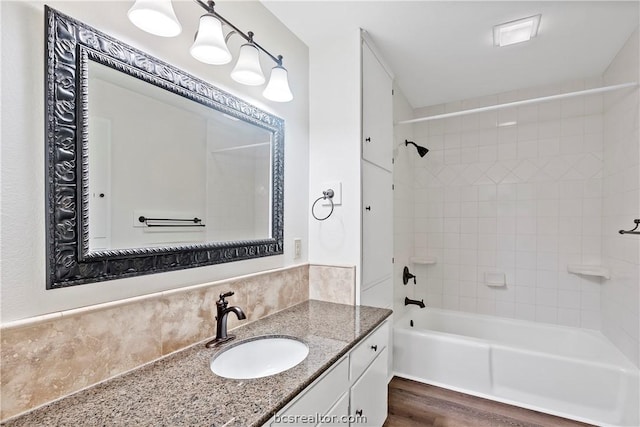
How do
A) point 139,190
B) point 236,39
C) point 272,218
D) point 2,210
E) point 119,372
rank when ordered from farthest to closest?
point 272,218 → point 236,39 → point 139,190 → point 119,372 → point 2,210

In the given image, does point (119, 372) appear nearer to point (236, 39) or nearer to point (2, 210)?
point (2, 210)

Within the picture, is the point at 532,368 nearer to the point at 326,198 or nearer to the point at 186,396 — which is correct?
the point at 326,198

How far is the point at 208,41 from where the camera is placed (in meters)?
1.18

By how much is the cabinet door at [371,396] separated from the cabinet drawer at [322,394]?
0.51 ft

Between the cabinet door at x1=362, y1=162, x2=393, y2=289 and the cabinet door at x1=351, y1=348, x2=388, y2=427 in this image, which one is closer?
the cabinet door at x1=351, y1=348, x2=388, y2=427

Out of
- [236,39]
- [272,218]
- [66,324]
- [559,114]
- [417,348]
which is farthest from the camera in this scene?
[559,114]

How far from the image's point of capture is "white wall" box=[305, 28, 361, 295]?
6.32 feet

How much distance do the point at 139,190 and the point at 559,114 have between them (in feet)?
11.2

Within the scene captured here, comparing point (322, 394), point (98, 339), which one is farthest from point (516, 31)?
point (98, 339)

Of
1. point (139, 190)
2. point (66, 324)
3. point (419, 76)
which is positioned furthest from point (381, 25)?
point (66, 324)

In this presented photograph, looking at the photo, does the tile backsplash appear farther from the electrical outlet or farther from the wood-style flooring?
the wood-style flooring

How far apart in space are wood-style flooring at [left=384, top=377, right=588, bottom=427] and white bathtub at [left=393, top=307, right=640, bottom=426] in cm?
8

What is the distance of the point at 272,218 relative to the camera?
5.79 ft

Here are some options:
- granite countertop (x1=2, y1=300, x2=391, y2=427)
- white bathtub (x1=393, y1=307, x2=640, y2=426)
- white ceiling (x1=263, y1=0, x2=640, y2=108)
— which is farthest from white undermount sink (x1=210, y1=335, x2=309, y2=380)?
white ceiling (x1=263, y1=0, x2=640, y2=108)
